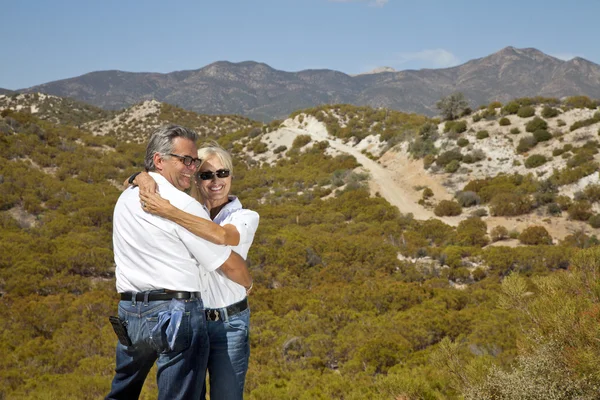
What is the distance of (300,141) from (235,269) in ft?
140

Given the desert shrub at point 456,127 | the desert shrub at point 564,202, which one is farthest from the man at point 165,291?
the desert shrub at point 456,127

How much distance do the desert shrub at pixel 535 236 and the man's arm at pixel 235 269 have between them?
20.1m

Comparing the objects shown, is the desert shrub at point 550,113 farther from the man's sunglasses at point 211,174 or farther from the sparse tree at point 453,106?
the man's sunglasses at point 211,174

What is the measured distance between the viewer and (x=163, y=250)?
2262 mm

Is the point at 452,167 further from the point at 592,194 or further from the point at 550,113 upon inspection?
the point at 550,113

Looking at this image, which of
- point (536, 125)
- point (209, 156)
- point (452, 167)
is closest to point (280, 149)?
point (452, 167)

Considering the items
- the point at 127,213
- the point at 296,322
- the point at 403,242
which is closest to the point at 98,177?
the point at 403,242

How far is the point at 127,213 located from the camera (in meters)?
2.41

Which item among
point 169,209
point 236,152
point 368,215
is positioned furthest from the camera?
point 236,152

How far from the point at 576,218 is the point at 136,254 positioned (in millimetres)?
24479

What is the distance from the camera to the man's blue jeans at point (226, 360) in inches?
103

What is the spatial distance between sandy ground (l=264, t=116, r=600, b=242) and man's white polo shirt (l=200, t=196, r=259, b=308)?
65.9ft

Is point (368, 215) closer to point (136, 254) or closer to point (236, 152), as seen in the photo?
point (136, 254)

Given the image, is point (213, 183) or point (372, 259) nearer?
point (213, 183)
